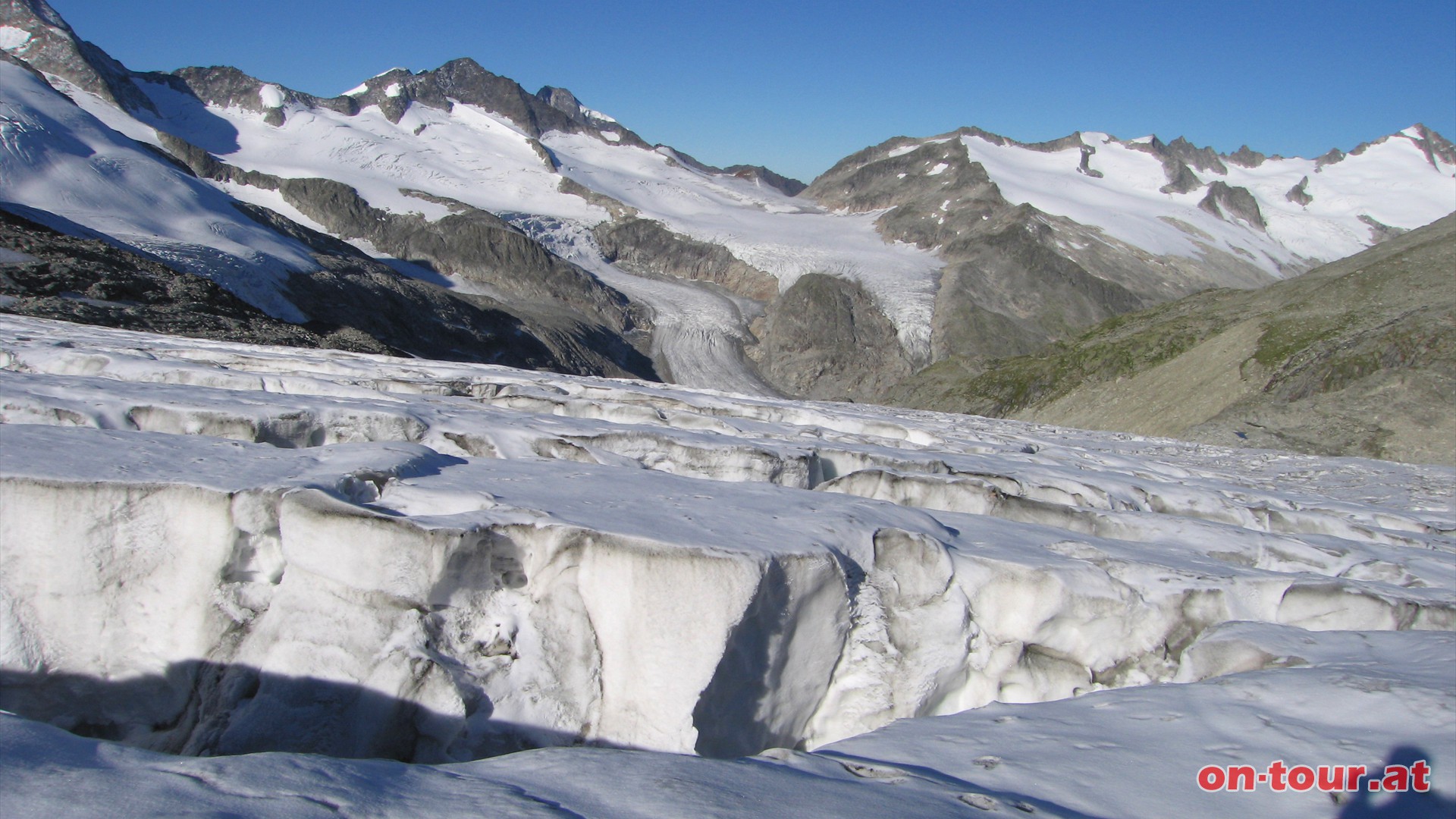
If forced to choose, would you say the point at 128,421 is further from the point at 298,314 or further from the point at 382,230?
the point at 382,230

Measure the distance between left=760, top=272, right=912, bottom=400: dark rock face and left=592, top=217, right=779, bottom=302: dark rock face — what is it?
721cm

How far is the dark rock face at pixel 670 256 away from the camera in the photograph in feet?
249

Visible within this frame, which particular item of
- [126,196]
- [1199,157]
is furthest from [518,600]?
[1199,157]

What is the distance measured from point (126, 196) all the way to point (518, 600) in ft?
150

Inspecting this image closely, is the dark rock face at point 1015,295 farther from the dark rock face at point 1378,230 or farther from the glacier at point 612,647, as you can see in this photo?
the dark rock face at point 1378,230

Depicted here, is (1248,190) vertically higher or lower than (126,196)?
higher

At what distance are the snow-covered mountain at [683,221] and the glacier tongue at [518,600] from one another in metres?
37.1

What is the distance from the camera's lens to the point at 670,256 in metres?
79.0

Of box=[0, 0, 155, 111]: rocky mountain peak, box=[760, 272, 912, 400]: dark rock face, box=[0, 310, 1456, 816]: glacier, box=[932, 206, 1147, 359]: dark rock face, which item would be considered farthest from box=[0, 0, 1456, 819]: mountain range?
box=[0, 0, 155, 111]: rocky mountain peak

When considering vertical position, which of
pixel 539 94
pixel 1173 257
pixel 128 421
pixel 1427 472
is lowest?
pixel 128 421

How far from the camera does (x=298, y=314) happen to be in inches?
1476

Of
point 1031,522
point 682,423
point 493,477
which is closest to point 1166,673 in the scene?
point 1031,522

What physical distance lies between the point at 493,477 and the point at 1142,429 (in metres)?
26.7

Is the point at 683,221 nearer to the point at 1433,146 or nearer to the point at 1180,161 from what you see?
the point at 1180,161
